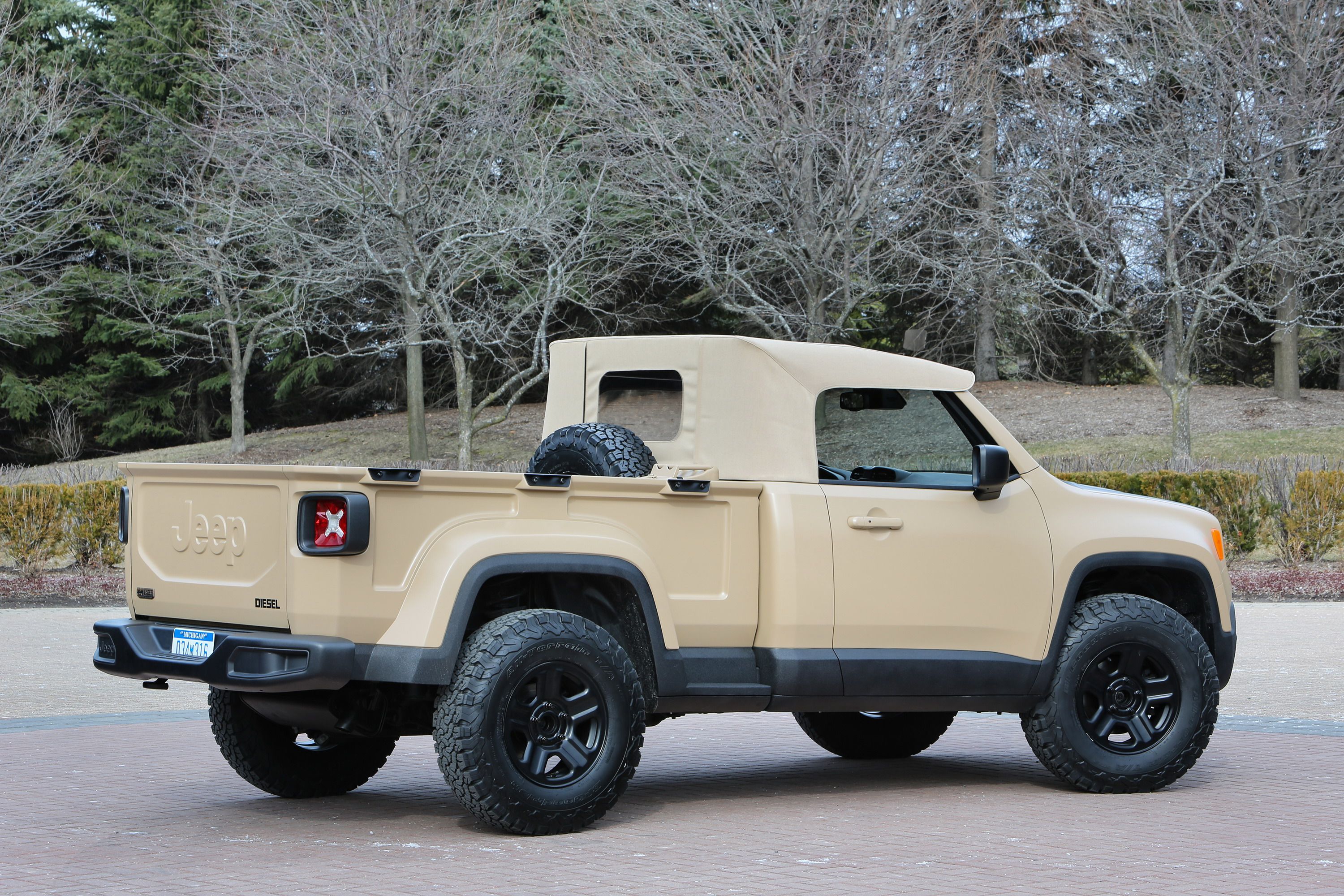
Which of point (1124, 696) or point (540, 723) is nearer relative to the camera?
point (540, 723)

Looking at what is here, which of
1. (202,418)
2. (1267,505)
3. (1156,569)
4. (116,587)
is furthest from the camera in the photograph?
(202,418)

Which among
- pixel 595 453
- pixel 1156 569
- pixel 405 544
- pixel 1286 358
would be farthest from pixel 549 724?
pixel 1286 358

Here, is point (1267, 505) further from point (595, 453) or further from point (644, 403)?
point (595, 453)

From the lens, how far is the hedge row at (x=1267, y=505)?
18109 mm

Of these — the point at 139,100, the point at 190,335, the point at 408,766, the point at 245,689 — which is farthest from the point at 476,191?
the point at 245,689

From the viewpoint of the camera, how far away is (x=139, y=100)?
135 feet

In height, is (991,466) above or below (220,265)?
below

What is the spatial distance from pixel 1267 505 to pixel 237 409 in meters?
26.7

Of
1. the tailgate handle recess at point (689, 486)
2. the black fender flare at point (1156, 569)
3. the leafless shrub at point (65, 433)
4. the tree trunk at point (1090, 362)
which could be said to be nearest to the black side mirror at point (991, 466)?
the black fender flare at point (1156, 569)

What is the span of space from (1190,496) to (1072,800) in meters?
12.4

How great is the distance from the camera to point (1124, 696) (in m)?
7.04

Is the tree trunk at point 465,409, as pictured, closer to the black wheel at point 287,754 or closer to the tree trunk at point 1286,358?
the tree trunk at point 1286,358

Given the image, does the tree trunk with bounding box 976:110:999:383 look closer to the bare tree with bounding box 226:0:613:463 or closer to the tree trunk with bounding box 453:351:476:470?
the bare tree with bounding box 226:0:613:463

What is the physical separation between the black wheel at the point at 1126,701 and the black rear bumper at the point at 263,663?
3179 millimetres
